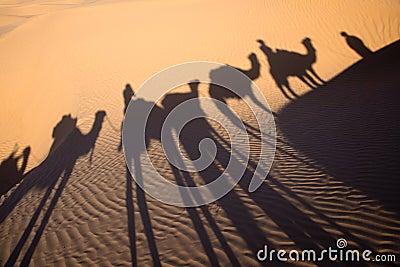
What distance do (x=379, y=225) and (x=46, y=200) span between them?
626cm

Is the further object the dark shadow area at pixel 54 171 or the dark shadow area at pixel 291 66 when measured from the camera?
the dark shadow area at pixel 291 66

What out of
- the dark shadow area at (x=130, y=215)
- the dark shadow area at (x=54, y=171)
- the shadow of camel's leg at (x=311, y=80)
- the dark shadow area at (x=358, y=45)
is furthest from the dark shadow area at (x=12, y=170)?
the dark shadow area at (x=358, y=45)

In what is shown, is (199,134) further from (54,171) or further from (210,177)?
(54,171)

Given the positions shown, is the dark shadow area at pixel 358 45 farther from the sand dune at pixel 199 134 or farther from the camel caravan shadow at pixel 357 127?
the camel caravan shadow at pixel 357 127

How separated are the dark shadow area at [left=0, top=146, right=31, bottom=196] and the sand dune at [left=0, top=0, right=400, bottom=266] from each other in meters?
0.28

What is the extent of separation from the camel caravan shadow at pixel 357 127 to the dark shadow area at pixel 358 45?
131cm

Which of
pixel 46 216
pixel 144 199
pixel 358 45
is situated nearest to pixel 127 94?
pixel 46 216

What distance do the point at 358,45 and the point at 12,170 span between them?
1485 cm

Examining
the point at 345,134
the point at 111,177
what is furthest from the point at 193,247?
the point at 345,134

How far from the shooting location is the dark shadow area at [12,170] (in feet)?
25.0

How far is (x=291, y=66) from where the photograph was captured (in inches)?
438

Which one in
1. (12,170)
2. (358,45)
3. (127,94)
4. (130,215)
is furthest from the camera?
(358,45)

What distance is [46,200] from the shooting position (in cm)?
566

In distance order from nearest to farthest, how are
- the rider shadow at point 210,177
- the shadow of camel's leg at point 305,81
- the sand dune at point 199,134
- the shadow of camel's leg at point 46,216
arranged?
the rider shadow at point 210,177, the sand dune at point 199,134, the shadow of camel's leg at point 46,216, the shadow of camel's leg at point 305,81
